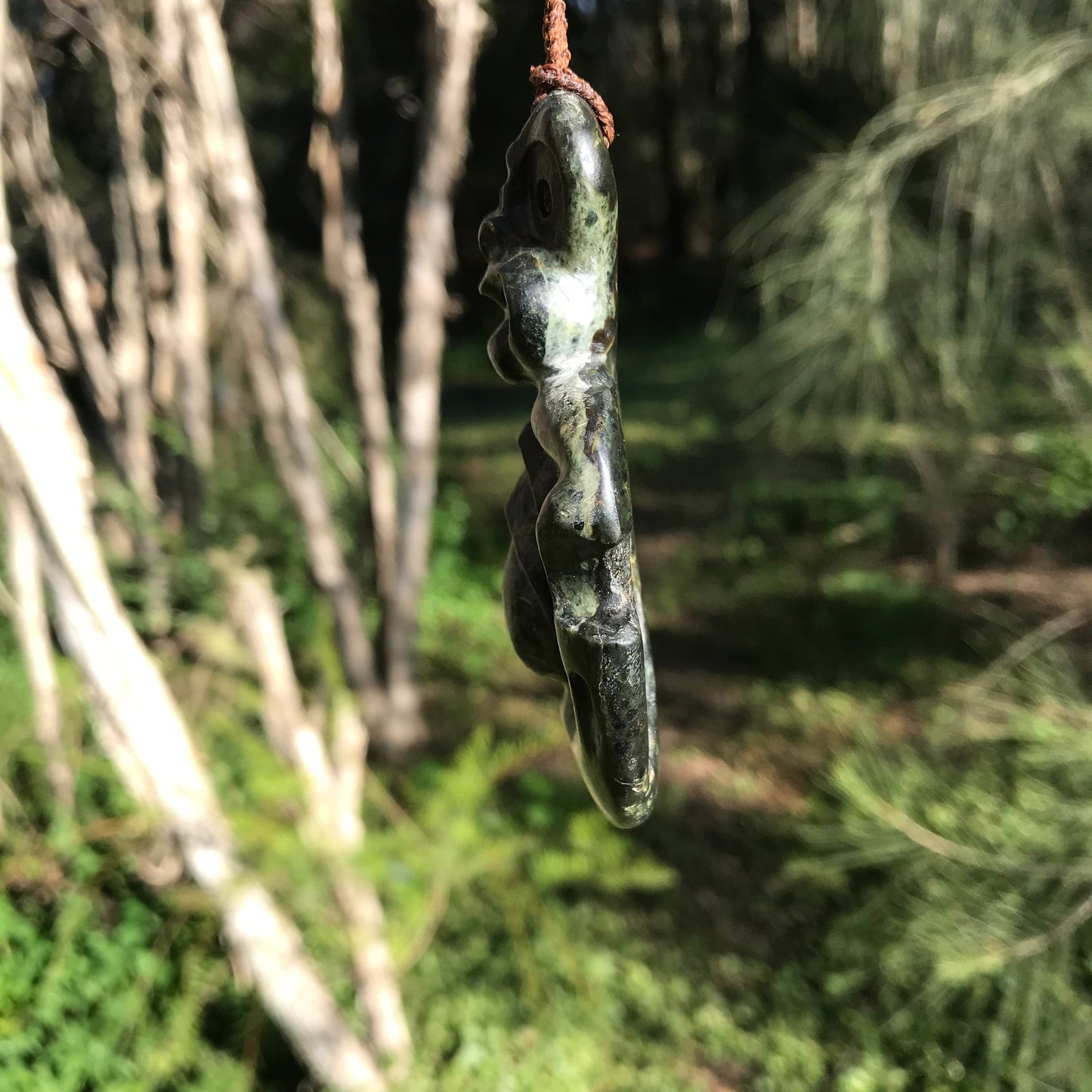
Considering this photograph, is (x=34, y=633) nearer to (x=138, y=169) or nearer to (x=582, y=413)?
(x=138, y=169)

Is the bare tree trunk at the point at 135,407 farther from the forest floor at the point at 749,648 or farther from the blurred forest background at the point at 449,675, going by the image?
the forest floor at the point at 749,648

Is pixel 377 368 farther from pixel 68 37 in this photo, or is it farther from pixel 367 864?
pixel 367 864

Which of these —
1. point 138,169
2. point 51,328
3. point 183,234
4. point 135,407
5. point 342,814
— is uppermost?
point 138,169

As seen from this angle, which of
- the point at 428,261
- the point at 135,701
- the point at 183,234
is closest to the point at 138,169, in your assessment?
the point at 183,234

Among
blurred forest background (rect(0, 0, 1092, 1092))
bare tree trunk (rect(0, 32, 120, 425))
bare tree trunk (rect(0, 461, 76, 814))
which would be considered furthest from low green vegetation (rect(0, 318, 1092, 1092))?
bare tree trunk (rect(0, 32, 120, 425))

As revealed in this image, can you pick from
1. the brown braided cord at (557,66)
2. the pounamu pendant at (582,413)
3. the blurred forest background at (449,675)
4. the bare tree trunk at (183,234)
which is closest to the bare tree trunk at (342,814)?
the blurred forest background at (449,675)

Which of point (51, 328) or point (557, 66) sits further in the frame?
point (51, 328)

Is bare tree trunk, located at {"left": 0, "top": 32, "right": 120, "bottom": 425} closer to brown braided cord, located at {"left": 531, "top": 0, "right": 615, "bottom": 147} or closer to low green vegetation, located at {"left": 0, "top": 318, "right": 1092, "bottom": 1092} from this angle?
low green vegetation, located at {"left": 0, "top": 318, "right": 1092, "bottom": 1092}
